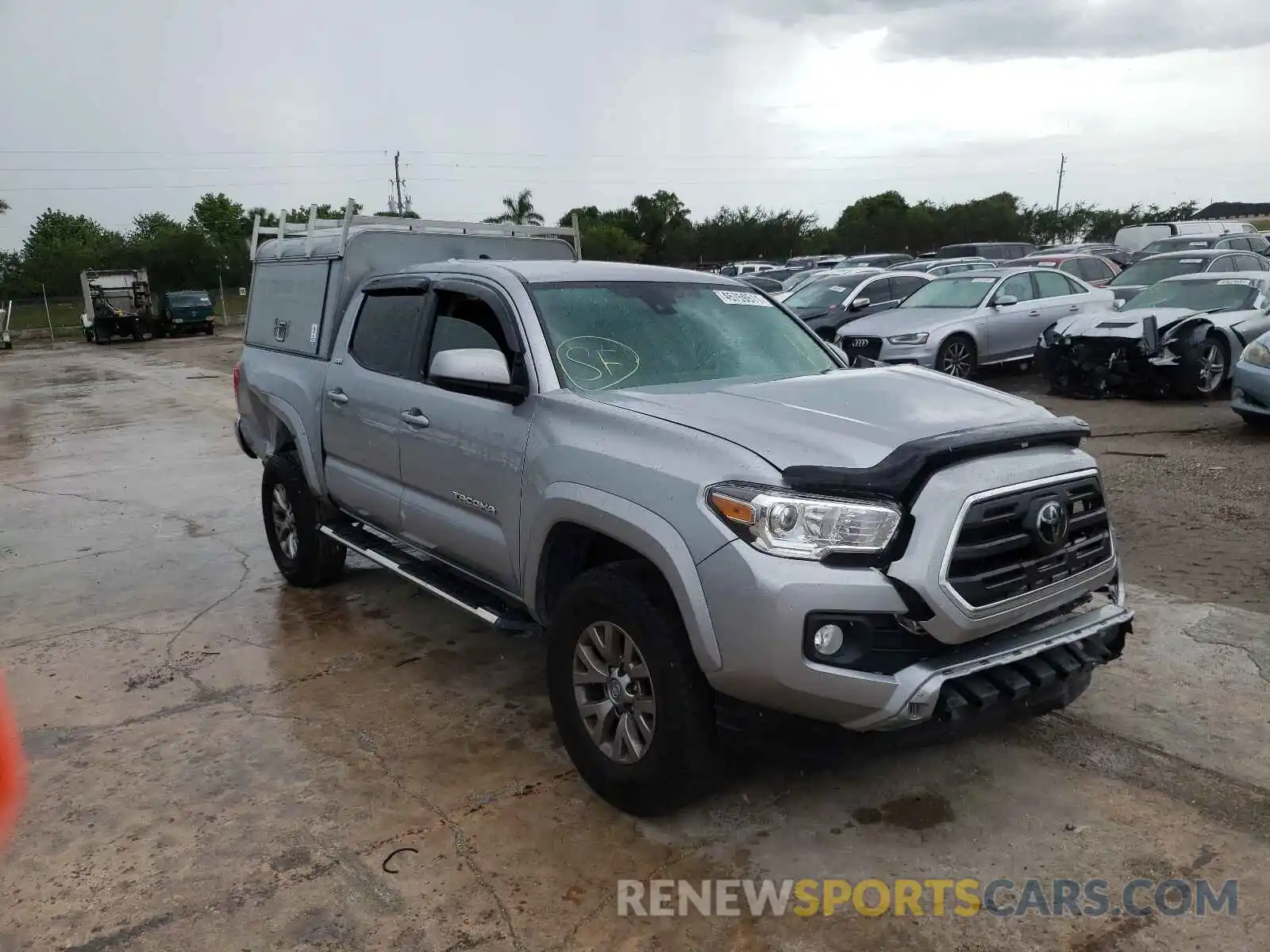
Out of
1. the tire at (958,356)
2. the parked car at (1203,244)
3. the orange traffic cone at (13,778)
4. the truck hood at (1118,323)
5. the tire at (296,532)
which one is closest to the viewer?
→ the orange traffic cone at (13,778)

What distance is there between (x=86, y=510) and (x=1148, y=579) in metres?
7.91

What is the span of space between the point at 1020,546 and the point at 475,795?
206cm

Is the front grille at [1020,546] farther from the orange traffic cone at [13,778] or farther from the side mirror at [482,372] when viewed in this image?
the orange traffic cone at [13,778]

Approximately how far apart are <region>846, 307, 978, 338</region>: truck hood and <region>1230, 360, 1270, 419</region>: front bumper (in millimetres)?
4089

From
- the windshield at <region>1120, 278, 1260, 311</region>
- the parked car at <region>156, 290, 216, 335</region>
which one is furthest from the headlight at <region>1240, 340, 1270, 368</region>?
the parked car at <region>156, 290, 216, 335</region>

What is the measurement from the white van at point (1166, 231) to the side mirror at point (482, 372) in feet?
87.0

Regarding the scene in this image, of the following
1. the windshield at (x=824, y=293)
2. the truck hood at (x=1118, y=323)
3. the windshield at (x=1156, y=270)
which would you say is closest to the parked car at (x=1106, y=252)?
the windshield at (x=1156, y=270)

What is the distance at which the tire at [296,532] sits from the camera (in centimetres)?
586

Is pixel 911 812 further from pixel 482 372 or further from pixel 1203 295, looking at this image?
pixel 1203 295

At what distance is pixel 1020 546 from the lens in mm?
3094

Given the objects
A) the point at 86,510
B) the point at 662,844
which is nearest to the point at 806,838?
the point at 662,844

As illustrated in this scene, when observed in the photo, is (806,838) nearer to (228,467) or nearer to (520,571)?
(520,571)

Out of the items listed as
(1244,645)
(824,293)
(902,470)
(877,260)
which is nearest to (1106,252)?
(877,260)

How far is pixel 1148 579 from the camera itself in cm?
562
